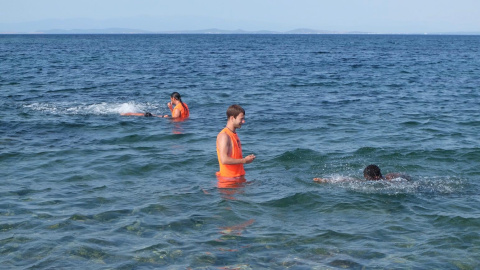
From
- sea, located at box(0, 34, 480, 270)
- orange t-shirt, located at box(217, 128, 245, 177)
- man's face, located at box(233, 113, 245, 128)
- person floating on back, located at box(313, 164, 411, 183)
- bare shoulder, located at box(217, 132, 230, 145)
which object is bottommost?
sea, located at box(0, 34, 480, 270)

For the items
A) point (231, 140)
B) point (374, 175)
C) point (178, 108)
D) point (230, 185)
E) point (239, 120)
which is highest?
point (239, 120)

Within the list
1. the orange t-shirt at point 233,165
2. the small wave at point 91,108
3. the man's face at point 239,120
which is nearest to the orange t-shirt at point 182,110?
the small wave at point 91,108

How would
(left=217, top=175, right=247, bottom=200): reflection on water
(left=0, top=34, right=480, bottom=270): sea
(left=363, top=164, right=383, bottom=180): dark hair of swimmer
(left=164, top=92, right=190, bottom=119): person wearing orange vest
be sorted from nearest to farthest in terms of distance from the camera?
(left=0, top=34, right=480, bottom=270): sea, (left=217, top=175, right=247, bottom=200): reflection on water, (left=363, top=164, right=383, bottom=180): dark hair of swimmer, (left=164, top=92, right=190, bottom=119): person wearing orange vest

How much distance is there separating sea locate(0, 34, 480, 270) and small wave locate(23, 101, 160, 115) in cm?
9

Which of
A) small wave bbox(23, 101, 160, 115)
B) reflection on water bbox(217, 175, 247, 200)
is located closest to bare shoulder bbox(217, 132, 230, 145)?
reflection on water bbox(217, 175, 247, 200)

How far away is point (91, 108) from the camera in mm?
22719

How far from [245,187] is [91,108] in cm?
1301

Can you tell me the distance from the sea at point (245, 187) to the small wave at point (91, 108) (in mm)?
88

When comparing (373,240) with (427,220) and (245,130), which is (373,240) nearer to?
(427,220)

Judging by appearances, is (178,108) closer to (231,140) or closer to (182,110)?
(182,110)

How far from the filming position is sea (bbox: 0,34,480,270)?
27.6 feet

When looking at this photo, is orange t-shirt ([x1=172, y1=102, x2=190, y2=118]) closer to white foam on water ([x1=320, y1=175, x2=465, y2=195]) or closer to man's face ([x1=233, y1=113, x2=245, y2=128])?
white foam on water ([x1=320, y1=175, x2=465, y2=195])

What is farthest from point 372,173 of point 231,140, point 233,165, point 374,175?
point 231,140

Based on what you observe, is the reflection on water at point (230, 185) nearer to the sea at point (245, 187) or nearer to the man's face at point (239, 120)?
the sea at point (245, 187)
